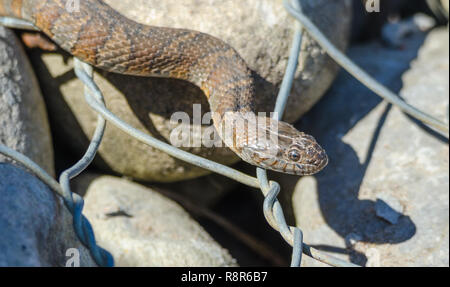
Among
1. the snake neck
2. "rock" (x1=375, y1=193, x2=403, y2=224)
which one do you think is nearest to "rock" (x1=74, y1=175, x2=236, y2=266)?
the snake neck

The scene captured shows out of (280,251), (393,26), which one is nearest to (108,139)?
(280,251)

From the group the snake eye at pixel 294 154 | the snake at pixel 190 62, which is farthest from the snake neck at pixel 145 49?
the snake eye at pixel 294 154

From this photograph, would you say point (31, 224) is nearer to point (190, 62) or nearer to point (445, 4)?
point (190, 62)

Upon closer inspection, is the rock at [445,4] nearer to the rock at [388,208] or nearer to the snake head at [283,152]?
the rock at [388,208]
